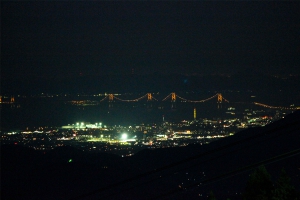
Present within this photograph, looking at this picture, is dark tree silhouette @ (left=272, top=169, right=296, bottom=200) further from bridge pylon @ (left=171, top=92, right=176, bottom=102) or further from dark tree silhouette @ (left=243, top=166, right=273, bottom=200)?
bridge pylon @ (left=171, top=92, right=176, bottom=102)

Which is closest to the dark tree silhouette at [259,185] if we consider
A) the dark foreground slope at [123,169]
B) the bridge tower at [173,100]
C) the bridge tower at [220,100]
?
the dark foreground slope at [123,169]

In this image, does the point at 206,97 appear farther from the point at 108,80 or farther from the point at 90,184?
the point at 90,184

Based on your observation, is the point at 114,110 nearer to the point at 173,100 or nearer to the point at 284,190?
the point at 173,100

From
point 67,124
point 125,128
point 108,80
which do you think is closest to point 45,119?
point 67,124

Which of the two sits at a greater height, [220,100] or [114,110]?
[220,100]

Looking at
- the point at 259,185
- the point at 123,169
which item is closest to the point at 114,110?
the point at 123,169

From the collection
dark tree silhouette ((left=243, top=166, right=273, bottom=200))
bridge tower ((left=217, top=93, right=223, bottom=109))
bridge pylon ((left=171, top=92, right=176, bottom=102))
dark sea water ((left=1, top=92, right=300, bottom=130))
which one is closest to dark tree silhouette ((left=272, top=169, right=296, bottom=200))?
dark tree silhouette ((left=243, top=166, right=273, bottom=200))

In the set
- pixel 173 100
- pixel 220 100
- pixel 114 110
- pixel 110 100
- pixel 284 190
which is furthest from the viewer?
pixel 110 100
